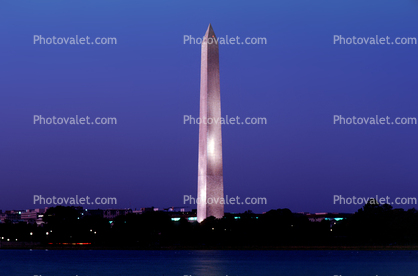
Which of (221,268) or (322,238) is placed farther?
(322,238)

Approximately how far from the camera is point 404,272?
54750 mm

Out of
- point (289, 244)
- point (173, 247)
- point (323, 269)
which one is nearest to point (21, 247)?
point (173, 247)

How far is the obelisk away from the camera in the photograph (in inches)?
2783

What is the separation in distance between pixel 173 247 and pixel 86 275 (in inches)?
1618

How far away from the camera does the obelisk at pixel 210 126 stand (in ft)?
232

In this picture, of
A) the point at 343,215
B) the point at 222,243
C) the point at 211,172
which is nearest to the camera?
the point at 211,172

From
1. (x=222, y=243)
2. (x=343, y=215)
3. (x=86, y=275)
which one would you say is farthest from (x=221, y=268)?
(x=343, y=215)

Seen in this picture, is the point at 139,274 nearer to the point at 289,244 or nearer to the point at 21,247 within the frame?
the point at 289,244

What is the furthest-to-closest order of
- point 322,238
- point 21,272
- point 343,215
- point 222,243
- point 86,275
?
point 343,215 → point 322,238 → point 222,243 → point 21,272 → point 86,275

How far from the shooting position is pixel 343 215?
538ft

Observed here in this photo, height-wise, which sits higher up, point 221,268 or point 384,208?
point 384,208

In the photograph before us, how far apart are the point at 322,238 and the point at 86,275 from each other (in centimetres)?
4838

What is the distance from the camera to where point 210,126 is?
71.6 meters

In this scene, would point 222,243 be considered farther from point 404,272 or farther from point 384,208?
point 404,272
